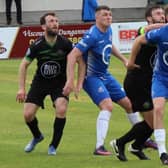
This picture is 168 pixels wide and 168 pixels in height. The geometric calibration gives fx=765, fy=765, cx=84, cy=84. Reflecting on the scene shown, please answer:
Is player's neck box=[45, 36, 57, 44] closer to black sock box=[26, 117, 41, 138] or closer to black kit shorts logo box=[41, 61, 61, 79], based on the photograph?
black kit shorts logo box=[41, 61, 61, 79]

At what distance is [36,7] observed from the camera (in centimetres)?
3384

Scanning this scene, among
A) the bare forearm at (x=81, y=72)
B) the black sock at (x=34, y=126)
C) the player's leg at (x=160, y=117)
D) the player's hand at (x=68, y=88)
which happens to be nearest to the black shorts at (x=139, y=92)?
the bare forearm at (x=81, y=72)

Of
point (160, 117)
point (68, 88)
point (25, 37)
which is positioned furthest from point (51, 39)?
point (25, 37)

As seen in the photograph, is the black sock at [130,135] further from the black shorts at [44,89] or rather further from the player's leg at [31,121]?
the player's leg at [31,121]

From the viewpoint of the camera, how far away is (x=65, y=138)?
12.5m

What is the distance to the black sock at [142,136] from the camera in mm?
10273

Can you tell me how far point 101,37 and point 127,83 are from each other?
750mm

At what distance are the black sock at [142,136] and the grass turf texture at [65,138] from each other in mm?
190

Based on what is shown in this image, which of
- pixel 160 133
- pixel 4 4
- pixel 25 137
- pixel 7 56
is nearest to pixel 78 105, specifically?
pixel 25 137

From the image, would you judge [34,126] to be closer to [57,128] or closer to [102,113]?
[57,128]

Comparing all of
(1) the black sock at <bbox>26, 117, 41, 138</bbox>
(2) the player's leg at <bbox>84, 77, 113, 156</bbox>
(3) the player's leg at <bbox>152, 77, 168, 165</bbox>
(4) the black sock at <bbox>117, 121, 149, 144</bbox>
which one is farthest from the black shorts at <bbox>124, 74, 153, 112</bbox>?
(1) the black sock at <bbox>26, 117, 41, 138</bbox>

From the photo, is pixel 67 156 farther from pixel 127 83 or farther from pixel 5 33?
pixel 5 33

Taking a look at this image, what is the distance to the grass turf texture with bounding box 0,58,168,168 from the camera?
9922mm

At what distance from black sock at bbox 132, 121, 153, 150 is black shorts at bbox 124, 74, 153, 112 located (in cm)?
43
